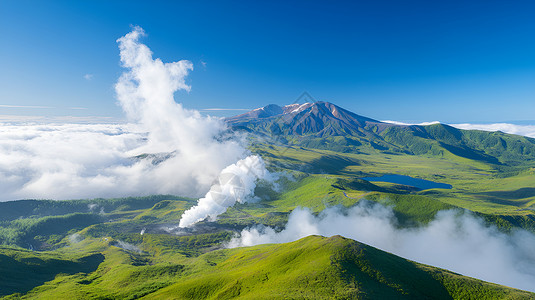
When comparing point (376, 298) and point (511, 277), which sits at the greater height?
point (376, 298)

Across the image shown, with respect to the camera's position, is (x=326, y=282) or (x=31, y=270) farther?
(x=31, y=270)

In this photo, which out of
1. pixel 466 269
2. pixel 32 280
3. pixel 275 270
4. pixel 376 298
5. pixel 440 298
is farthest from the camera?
pixel 466 269

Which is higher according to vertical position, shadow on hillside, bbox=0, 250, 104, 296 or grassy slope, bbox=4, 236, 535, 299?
grassy slope, bbox=4, 236, 535, 299

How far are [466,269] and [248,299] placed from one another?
198m

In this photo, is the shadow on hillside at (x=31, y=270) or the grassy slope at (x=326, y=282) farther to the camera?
the shadow on hillside at (x=31, y=270)

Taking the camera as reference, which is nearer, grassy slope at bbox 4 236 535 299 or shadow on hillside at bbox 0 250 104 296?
grassy slope at bbox 4 236 535 299

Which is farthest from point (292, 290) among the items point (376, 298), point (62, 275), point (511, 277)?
point (511, 277)

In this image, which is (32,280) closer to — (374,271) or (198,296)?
(198,296)

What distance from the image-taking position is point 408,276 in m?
103

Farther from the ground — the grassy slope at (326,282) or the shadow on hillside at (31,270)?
the grassy slope at (326,282)

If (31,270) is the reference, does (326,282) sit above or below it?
above

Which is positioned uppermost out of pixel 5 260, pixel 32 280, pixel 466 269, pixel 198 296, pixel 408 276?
pixel 408 276

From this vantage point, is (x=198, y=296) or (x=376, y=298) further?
(x=198, y=296)

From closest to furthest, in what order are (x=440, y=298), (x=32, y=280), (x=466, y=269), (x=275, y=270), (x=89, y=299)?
1. (x=440, y=298)
2. (x=275, y=270)
3. (x=89, y=299)
4. (x=32, y=280)
5. (x=466, y=269)
